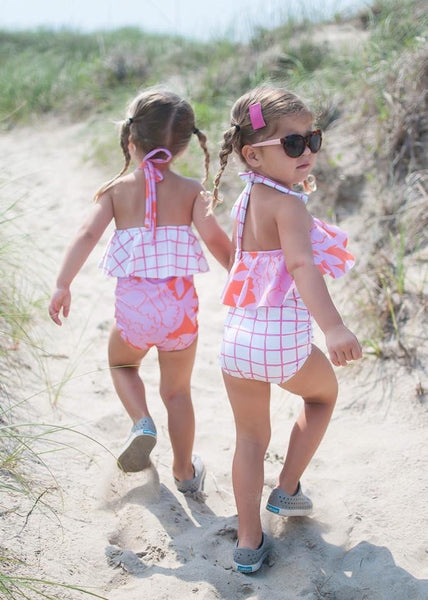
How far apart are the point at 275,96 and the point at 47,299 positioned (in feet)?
7.22

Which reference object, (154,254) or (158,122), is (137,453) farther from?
(158,122)

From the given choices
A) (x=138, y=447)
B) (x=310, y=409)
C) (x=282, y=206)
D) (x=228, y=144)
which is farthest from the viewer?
(x=138, y=447)

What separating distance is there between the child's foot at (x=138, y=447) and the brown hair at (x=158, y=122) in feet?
2.92

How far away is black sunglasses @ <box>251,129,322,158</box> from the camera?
7.66ft

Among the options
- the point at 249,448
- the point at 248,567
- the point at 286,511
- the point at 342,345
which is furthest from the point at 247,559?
the point at 342,345

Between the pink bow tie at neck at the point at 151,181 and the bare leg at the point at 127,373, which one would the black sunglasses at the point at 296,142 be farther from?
the bare leg at the point at 127,373

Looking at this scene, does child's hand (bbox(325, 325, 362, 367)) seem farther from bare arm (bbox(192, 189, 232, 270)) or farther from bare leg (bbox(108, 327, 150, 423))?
bare leg (bbox(108, 327, 150, 423))

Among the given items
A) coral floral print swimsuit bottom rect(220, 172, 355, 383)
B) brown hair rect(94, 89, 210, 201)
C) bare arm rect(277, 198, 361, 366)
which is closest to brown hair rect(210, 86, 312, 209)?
coral floral print swimsuit bottom rect(220, 172, 355, 383)

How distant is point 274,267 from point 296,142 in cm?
A: 39

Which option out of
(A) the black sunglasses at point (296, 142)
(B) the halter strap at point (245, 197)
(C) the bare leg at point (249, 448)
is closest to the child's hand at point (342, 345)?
(C) the bare leg at point (249, 448)

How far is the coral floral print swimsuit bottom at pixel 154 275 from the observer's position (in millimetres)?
2766

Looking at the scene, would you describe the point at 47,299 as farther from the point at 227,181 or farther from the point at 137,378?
the point at 227,181

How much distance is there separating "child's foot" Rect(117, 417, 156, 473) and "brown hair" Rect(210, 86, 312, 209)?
2.97 feet

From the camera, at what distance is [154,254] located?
2.77m
